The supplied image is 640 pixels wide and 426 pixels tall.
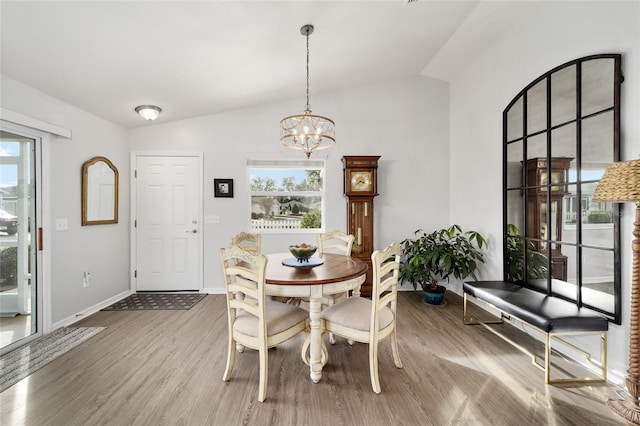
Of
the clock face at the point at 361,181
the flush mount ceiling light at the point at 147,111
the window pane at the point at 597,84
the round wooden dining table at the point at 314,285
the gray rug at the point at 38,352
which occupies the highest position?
the flush mount ceiling light at the point at 147,111

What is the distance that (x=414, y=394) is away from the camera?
1.79 m

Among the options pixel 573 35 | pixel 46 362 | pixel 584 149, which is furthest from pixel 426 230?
pixel 46 362

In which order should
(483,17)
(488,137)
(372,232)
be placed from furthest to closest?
(372,232), (488,137), (483,17)

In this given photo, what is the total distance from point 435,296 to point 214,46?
3.60 m

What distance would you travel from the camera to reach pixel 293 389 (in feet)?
6.04

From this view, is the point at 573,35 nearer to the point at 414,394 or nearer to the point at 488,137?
the point at 488,137

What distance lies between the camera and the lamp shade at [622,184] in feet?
5.04

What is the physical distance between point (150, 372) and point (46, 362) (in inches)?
35.0

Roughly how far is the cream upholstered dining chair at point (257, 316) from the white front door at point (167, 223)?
2.31 m

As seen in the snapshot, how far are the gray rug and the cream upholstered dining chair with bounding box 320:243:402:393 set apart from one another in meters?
2.23

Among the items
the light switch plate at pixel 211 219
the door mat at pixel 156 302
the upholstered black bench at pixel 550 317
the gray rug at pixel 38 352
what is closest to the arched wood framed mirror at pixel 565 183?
the upholstered black bench at pixel 550 317

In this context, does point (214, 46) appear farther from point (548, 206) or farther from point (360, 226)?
point (548, 206)

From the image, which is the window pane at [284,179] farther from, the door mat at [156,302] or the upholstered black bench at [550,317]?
the upholstered black bench at [550,317]

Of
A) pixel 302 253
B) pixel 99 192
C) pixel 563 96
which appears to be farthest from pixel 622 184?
pixel 99 192
